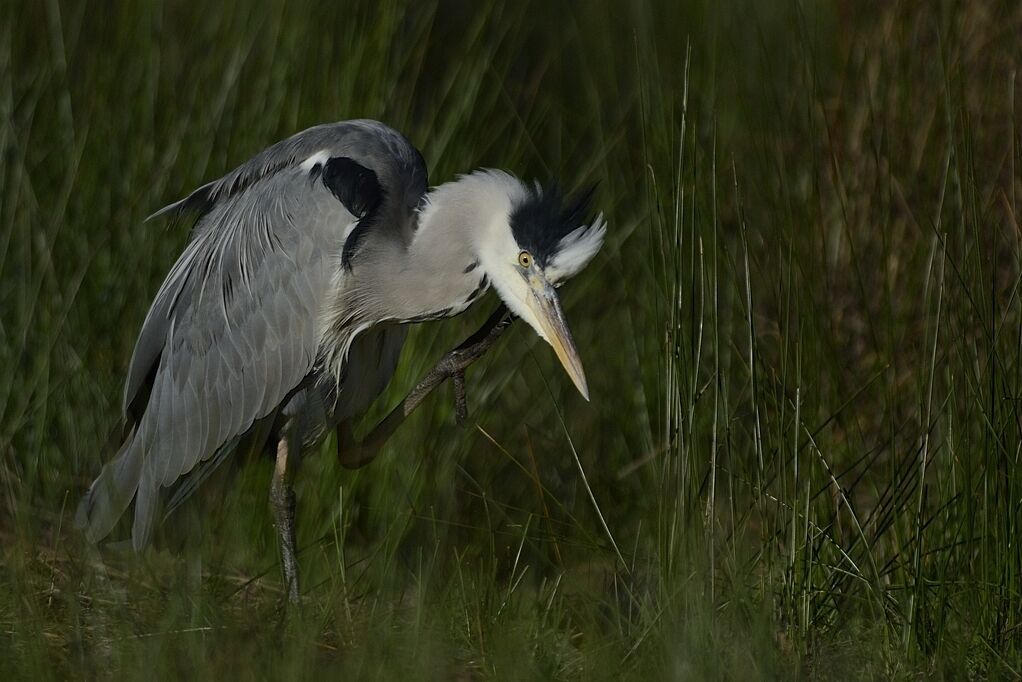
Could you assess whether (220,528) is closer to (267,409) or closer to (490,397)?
(267,409)

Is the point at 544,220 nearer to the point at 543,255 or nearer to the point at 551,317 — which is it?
the point at 543,255

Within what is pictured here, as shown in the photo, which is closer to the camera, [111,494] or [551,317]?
[551,317]

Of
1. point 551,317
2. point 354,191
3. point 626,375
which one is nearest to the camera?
point 551,317

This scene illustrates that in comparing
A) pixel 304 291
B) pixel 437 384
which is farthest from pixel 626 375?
pixel 304 291

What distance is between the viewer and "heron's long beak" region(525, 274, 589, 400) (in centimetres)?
300

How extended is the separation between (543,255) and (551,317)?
14cm

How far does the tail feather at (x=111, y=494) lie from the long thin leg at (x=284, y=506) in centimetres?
38

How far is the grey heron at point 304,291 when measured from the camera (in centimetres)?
318

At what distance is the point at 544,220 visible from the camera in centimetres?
307

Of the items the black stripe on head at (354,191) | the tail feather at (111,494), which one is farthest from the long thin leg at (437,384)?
the tail feather at (111,494)

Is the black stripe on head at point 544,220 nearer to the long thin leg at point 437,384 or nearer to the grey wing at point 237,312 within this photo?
the long thin leg at point 437,384

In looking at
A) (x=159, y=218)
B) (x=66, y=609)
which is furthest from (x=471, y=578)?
(x=159, y=218)

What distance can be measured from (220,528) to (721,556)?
1651mm

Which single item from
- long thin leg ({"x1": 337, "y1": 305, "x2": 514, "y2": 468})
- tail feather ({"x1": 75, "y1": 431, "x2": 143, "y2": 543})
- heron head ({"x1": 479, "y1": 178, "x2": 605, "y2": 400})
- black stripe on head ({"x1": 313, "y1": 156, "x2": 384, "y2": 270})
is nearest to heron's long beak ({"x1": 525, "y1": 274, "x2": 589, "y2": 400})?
heron head ({"x1": 479, "y1": 178, "x2": 605, "y2": 400})
